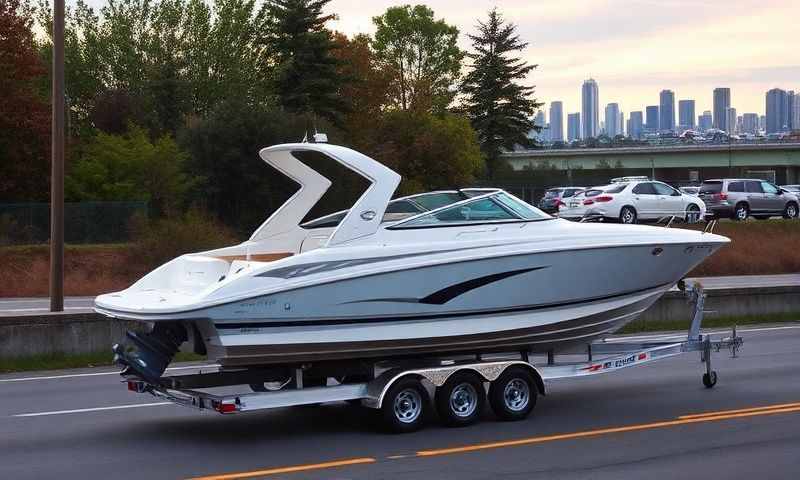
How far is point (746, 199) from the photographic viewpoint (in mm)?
45625

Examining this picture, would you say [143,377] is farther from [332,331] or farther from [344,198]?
[344,198]

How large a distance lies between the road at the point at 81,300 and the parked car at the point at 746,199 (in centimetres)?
524

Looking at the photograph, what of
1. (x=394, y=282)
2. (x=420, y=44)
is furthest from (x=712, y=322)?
(x=420, y=44)

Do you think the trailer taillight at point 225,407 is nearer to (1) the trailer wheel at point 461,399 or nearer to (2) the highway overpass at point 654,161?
(1) the trailer wheel at point 461,399

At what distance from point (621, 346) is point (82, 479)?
7.00 metres

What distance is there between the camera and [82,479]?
9.80m

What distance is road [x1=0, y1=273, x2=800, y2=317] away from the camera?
24952 mm

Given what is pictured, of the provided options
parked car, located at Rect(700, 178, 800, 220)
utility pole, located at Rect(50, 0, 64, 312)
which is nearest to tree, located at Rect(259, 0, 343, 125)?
parked car, located at Rect(700, 178, 800, 220)

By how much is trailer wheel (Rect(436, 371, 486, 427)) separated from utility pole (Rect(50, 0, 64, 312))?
33.7ft

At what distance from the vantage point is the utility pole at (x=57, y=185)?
2023 cm

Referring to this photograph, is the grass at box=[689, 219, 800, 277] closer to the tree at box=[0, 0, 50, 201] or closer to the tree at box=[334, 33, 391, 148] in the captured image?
the tree at box=[0, 0, 50, 201]

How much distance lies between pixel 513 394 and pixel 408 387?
1.34 m

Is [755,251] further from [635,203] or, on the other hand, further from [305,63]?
[305,63]

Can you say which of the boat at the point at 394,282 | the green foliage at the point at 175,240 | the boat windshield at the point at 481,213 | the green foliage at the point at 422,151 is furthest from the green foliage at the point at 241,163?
the boat windshield at the point at 481,213
